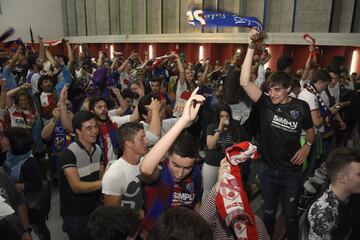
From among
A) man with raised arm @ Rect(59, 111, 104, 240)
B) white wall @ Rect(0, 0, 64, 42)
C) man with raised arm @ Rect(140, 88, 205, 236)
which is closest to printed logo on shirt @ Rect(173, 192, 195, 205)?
man with raised arm @ Rect(140, 88, 205, 236)

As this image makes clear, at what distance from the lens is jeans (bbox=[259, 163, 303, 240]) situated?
2953 millimetres

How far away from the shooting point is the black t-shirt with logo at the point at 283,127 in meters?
2.89

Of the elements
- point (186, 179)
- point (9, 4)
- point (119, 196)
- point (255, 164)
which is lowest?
point (255, 164)

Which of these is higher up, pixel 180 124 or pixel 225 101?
pixel 180 124

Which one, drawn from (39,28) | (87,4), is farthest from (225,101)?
(39,28)

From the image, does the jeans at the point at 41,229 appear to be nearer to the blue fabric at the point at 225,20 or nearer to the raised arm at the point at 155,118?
the raised arm at the point at 155,118

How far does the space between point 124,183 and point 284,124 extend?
1.63 m

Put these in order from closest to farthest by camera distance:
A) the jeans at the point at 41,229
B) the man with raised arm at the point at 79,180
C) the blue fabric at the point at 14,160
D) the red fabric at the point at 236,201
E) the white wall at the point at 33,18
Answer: the red fabric at the point at 236,201 → the man with raised arm at the point at 79,180 → the blue fabric at the point at 14,160 → the jeans at the point at 41,229 → the white wall at the point at 33,18

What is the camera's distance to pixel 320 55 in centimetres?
1042

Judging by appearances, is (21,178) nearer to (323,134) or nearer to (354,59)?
(323,134)

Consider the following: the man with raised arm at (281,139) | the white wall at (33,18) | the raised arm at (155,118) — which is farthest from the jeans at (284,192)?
the white wall at (33,18)

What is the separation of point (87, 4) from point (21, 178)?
815 inches

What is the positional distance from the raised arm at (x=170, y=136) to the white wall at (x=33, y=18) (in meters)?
20.6

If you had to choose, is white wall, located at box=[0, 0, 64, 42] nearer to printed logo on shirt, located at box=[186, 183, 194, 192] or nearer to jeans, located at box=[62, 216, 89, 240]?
jeans, located at box=[62, 216, 89, 240]
